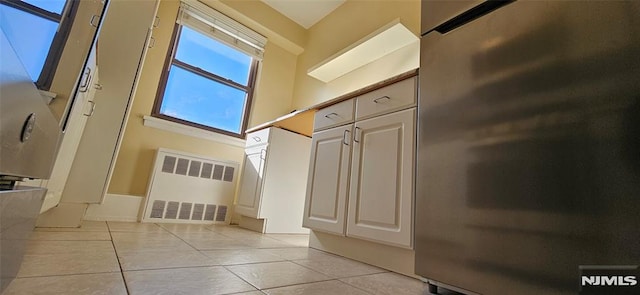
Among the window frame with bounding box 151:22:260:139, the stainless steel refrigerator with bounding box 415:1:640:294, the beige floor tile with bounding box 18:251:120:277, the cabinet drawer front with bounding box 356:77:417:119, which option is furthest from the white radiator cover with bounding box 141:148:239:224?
the stainless steel refrigerator with bounding box 415:1:640:294

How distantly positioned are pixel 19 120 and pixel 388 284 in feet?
3.56

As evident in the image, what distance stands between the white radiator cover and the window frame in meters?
0.40

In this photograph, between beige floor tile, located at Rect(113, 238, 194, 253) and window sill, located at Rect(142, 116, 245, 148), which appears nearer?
beige floor tile, located at Rect(113, 238, 194, 253)

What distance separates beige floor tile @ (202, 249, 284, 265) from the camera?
3.49 ft

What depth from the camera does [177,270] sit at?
86cm

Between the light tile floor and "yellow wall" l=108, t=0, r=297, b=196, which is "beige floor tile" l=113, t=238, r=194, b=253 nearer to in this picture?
the light tile floor

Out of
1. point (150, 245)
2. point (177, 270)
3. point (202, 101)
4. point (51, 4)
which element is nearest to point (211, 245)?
point (150, 245)

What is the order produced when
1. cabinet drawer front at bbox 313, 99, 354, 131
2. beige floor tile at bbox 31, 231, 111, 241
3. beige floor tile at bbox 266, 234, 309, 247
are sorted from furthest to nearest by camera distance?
beige floor tile at bbox 266, 234, 309, 247
cabinet drawer front at bbox 313, 99, 354, 131
beige floor tile at bbox 31, 231, 111, 241

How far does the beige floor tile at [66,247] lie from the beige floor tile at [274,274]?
23.7 inches

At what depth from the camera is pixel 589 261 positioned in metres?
0.57

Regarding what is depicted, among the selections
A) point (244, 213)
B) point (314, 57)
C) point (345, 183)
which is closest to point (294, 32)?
point (314, 57)

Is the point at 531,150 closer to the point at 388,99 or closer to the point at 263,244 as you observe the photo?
the point at 388,99

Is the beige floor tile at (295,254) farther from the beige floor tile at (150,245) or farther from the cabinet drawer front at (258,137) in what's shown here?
the cabinet drawer front at (258,137)

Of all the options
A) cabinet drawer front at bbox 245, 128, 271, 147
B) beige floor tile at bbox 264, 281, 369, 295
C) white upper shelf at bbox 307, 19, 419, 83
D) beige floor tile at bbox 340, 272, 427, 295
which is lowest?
beige floor tile at bbox 340, 272, 427, 295
